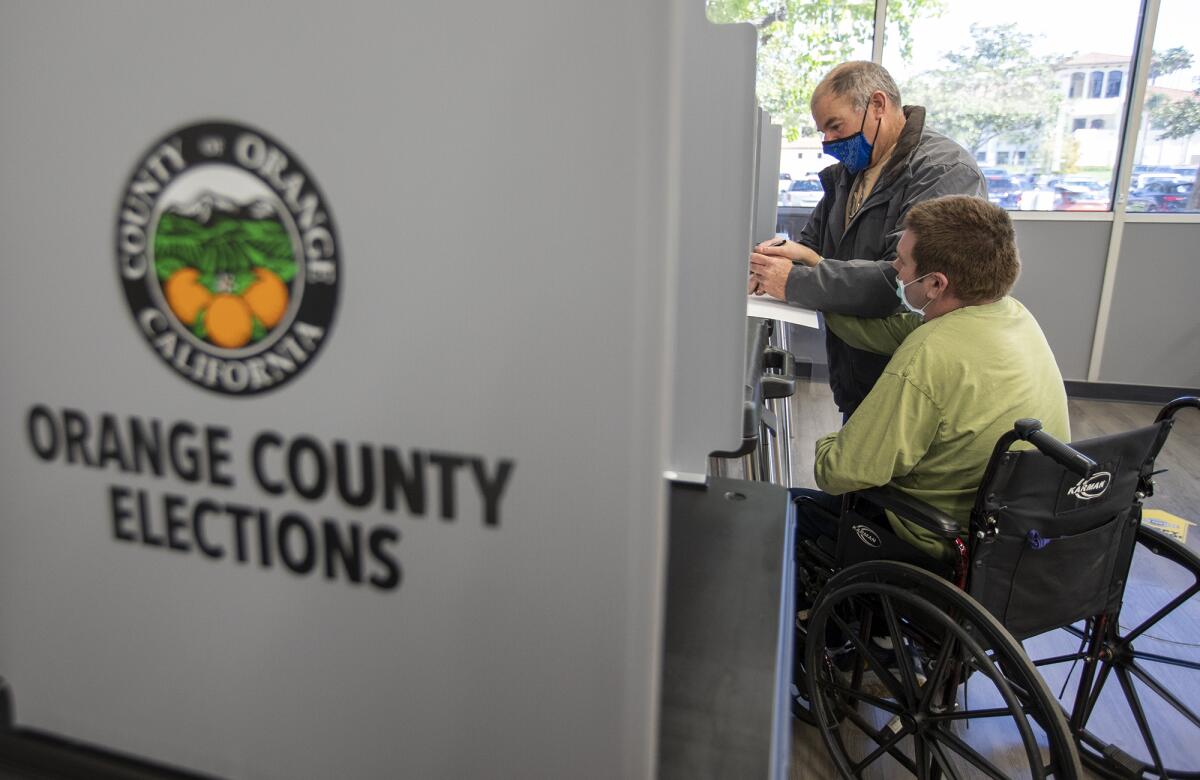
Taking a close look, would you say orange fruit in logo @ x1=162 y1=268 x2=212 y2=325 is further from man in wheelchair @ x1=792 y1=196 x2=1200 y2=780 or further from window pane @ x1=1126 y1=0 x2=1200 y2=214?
window pane @ x1=1126 y1=0 x2=1200 y2=214

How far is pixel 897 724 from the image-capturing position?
158 cm

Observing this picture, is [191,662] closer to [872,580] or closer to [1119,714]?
[872,580]

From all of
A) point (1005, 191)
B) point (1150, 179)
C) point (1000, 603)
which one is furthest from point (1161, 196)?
point (1000, 603)

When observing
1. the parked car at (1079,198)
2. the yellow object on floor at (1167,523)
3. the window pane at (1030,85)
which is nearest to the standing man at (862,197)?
the yellow object on floor at (1167,523)

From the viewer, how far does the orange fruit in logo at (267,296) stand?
0.33m

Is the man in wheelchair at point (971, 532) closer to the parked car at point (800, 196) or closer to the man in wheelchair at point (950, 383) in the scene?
the man in wheelchair at point (950, 383)

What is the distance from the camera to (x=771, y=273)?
1.60 meters

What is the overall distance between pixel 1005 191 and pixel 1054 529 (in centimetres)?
351

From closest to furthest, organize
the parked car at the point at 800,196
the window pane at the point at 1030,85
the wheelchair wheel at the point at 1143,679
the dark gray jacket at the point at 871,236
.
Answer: the wheelchair wheel at the point at 1143,679, the dark gray jacket at the point at 871,236, the window pane at the point at 1030,85, the parked car at the point at 800,196

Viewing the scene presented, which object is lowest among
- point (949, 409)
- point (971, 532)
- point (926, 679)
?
point (926, 679)

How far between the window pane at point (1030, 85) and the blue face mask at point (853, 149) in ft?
8.26

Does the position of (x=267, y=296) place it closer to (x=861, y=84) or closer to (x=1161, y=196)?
(x=861, y=84)

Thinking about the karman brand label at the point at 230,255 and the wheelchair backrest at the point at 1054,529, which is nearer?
the karman brand label at the point at 230,255

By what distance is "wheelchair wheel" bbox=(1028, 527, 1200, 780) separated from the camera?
55.2 inches
